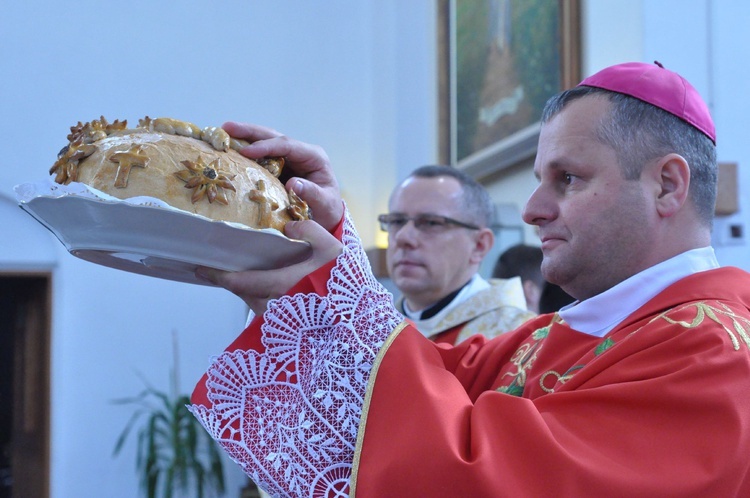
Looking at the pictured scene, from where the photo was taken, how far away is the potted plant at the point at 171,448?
291 inches

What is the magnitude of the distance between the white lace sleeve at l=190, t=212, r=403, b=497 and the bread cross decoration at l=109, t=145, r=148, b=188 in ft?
1.13

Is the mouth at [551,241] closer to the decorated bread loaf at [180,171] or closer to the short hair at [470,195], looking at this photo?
the decorated bread loaf at [180,171]

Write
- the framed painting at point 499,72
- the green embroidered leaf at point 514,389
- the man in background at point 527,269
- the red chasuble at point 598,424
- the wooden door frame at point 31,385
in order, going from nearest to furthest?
1. the red chasuble at point 598,424
2. the green embroidered leaf at point 514,389
3. the man in background at point 527,269
4. the framed painting at point 499,72
5. the wooden door frame at point 31,385

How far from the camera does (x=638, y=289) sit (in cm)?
173

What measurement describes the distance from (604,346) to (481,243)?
7.95 ft

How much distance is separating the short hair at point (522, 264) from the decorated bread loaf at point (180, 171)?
3076 millimetres

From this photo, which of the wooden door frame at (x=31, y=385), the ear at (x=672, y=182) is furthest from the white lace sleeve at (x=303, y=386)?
the wooden door frame at (x=31, y=385)

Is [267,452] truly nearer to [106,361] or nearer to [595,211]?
[595,211]

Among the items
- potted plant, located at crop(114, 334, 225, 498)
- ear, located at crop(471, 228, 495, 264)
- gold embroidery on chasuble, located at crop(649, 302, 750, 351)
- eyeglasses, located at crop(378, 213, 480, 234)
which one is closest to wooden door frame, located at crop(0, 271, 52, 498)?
potted plant, located at crop(114, 334, 225, 498)

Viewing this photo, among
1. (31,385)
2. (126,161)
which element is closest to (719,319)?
(126,161)

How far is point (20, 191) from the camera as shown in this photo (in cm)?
150

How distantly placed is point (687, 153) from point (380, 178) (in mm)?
7745

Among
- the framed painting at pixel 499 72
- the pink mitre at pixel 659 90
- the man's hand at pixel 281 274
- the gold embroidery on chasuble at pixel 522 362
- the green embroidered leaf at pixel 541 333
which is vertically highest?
the framed painting at pixel 499 72

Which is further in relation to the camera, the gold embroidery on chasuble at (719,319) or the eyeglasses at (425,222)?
the eyeglasses at (425,222)
